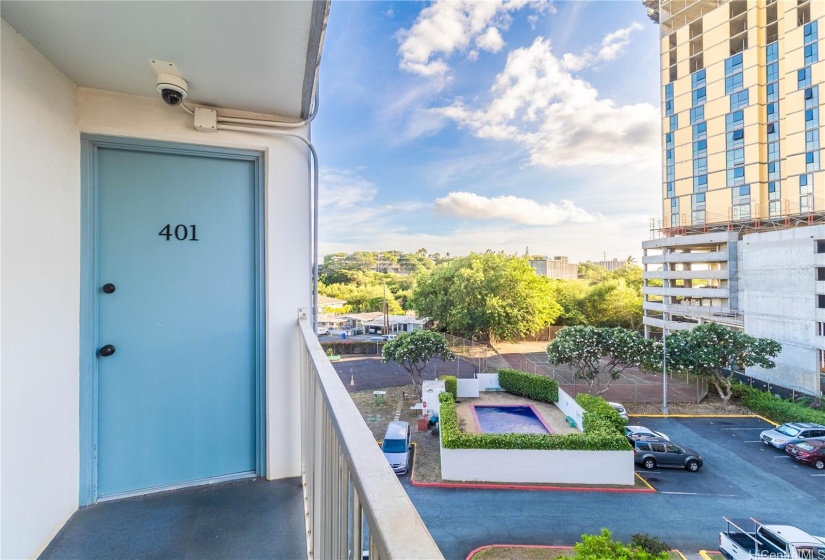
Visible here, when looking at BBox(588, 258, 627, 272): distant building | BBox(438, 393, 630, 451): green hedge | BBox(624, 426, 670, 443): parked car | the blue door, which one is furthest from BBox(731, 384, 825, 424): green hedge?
BBox(588, 258, 627, 272): distant building

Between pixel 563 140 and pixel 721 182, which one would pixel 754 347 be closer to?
pixel 721 182

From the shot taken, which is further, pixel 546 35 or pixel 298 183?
pixel 546 35

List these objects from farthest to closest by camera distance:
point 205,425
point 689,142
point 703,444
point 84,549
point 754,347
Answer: point 689,142
point 754,347
point 703,444
point 205,425
point 84,549

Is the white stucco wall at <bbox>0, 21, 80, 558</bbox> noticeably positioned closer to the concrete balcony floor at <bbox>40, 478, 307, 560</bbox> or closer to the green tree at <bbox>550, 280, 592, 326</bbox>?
the concrete balcony floor at <bbox>40, 478, 307, 560</bbox>

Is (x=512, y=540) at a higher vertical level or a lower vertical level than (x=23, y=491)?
lower

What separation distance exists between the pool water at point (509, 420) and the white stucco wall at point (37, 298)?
7.55 meters

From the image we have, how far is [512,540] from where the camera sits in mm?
4535

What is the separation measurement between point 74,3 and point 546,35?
74.9ft

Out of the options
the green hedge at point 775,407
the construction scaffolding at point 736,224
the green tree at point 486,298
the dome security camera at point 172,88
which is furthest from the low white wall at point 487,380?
the construction scaffolding at point 736,224

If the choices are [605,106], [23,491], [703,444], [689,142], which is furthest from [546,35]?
[23,491]

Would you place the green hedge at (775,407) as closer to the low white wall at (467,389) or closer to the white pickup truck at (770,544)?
the white pickup truck at (770,544)

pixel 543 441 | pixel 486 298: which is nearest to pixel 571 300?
pixel 486 298

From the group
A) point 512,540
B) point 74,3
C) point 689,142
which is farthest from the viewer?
point 689,142

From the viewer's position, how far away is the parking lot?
5.82 meters
